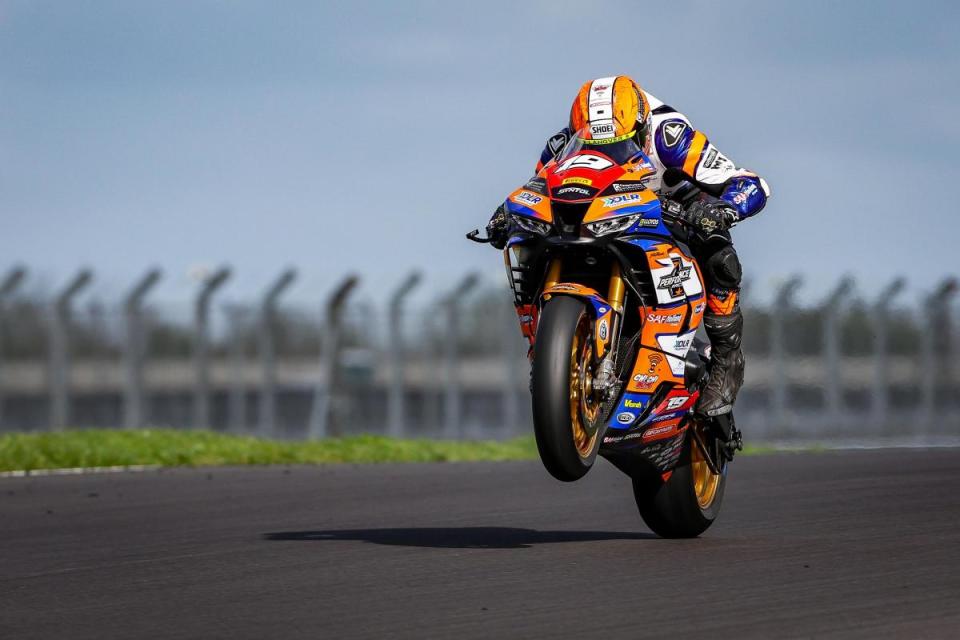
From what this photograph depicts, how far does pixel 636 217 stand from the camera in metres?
6.84

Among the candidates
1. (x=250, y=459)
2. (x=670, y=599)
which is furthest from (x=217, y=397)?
(x=670, y=599)

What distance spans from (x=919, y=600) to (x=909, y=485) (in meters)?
5.13

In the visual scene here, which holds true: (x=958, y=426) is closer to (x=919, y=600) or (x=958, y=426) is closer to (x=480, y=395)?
(x=480, y=395)

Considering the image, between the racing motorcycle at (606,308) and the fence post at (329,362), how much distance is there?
1487cm

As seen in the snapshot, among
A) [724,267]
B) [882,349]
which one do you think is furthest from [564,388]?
[882,349]

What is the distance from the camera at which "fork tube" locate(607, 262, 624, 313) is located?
6.86 metres

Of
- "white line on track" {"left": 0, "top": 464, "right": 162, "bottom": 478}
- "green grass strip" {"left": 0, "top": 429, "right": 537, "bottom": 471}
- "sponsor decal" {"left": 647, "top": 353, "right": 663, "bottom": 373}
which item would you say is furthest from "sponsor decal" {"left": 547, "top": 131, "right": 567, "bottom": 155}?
"green grass strip" {"left": 0, "top": 429, "right": 537, "bottom": 471}

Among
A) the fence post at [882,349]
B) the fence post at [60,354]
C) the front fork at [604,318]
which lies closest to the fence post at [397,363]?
the fence post at [60,354]

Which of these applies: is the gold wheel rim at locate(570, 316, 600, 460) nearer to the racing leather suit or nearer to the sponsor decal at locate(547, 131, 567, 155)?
the racing leather suit

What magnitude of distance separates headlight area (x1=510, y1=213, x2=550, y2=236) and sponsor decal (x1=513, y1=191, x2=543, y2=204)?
7cm

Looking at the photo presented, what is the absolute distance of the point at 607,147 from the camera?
23.5 feet

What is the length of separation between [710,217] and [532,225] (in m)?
0.98

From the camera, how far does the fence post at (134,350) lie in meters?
22.3

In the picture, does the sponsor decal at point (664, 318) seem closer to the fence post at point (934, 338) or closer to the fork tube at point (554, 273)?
the fork tube at point (554, 273)
